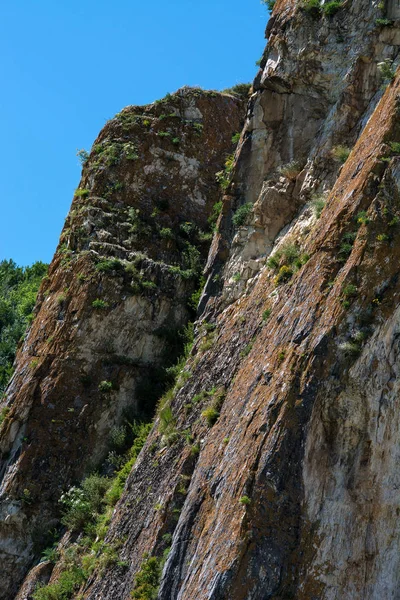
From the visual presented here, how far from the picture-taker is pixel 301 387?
17.1 m

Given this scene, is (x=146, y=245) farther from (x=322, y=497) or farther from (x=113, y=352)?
(x=322, y=497)

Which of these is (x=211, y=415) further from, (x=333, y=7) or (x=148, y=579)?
(x=333, y=7)

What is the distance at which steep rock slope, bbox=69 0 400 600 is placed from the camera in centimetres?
1652

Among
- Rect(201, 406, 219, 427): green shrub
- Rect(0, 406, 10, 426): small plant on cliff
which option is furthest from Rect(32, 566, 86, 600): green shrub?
Rect(0, 406, 10, 426): small plant on cliff

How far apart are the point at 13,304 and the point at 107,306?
17.0 meters

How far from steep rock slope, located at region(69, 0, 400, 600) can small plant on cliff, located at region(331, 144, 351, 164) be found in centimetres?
5

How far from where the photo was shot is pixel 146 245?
90.4 ft

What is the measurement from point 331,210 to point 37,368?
9.47 m

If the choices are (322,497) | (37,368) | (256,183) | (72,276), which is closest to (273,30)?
(256,183)

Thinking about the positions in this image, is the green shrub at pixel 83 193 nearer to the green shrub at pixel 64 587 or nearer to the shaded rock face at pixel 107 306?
the shaded rock face at pixel 107 306

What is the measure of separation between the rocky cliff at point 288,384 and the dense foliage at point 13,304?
409 inches

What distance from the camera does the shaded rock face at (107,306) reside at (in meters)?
24.4

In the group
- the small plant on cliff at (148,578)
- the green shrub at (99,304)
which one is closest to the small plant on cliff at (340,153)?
the green shrub at (99,304)

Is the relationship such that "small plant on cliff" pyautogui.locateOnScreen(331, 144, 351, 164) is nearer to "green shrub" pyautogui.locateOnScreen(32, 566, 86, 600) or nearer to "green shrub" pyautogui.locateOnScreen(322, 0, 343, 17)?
"green shrub" pyautogui.locateOnScreen(322, 0, 343, 17)
